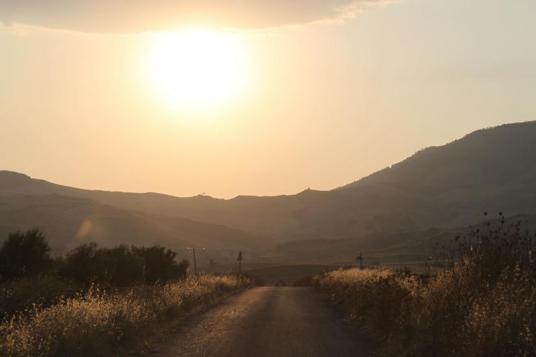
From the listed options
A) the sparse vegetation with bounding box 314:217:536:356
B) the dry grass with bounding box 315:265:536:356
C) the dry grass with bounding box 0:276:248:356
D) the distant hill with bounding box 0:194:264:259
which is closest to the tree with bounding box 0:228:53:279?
the dry grass with bounding box 0:276:248:356

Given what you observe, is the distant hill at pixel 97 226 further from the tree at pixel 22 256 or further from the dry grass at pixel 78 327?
the dry grass at pixel 78 327

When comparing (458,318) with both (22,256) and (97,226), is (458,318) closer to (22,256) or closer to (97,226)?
(22,256)

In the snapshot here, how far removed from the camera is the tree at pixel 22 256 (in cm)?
2464

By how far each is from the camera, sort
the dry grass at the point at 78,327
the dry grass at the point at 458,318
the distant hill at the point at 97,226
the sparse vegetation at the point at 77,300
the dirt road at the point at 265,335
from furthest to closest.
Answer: the distant hill at the point at 97,226
the dirt road at the point at 265,335
the sparse vegetation at the point at 77,300
the dry grass at the point at 78,327
the dry grass at the point at 458,318

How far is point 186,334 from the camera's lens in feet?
59.6

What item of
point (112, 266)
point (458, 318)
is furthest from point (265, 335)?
point (112, 266)

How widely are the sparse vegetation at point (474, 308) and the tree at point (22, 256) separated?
13.5 metres

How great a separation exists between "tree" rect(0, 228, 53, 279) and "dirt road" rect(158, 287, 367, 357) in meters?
6.66

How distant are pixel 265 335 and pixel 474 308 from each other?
7.26m

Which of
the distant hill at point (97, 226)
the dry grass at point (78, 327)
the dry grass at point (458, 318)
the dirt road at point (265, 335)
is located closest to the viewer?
the dry grass at point (458, 318)

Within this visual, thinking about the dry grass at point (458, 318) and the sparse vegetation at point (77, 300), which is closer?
the dry grass at point (458, 318)

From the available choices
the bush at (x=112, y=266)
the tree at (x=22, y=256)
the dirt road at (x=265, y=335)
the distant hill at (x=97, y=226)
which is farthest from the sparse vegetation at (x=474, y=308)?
the distant hill at (x=97, y=226)

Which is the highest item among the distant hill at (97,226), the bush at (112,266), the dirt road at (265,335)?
the distant hill at (97,226)

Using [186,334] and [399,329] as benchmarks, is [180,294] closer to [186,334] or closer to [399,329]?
[186,334]
